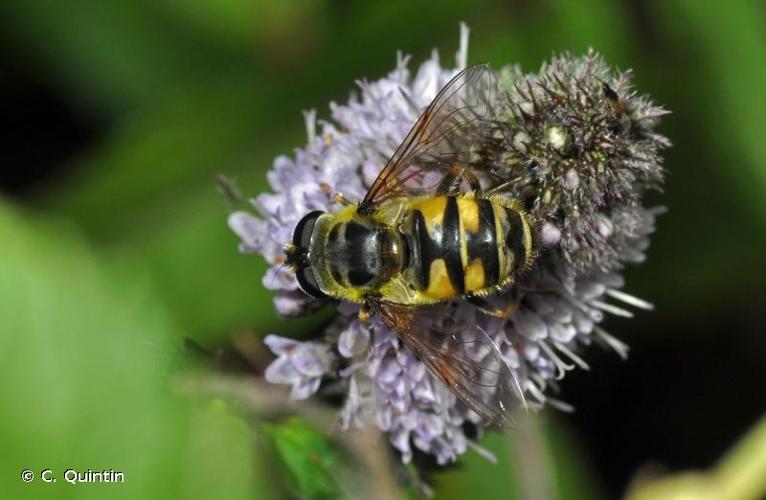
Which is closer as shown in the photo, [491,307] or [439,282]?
[439,282]

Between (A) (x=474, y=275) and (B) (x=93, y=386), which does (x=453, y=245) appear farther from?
(B) (x=93, y=386)

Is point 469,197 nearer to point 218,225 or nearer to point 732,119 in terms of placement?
point 218,225

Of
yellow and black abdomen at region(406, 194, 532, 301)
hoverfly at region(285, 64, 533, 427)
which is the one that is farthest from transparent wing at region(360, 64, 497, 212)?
yellow and black abdomen at region(406, 194, 532, 301)

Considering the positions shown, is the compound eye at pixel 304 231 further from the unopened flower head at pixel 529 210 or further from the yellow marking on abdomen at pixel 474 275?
the yellow marking on abdomen at pixel 474 275

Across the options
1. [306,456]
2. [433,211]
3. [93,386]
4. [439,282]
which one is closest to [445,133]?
[433,211]

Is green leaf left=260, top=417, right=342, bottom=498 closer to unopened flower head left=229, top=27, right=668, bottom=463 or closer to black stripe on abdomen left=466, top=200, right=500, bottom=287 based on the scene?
unopened flower head left=229, top=27, right=668, bottom=463

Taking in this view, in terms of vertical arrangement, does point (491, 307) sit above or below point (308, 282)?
below
